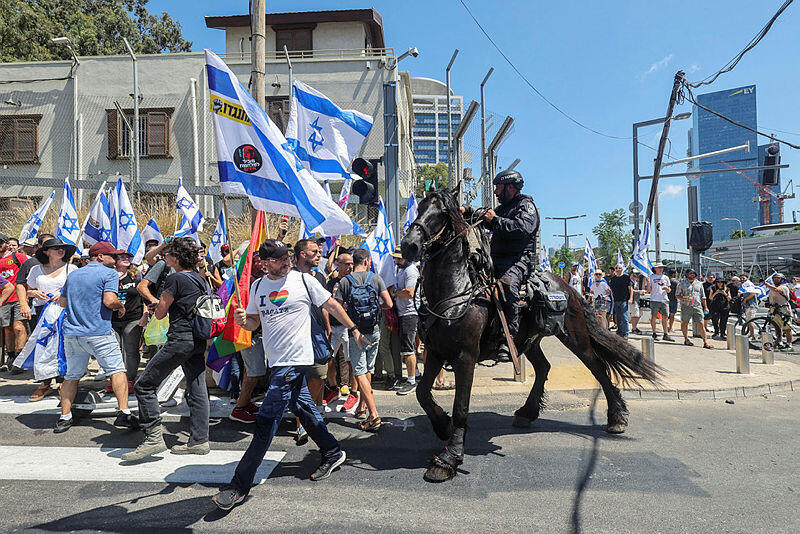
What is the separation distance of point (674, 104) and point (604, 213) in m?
35.5

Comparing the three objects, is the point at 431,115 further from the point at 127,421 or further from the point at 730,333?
the point at 127,421

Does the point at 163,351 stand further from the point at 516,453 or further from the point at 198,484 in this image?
the point at 516,453

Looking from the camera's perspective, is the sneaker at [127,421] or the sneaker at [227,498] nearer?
the sneaker at [227,498]

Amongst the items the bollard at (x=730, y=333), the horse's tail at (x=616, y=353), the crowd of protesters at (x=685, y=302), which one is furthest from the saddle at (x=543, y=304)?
the bollard at (x=730, y=333)

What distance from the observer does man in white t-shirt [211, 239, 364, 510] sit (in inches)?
154

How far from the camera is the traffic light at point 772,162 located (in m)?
15.1

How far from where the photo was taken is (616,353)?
5.64 m

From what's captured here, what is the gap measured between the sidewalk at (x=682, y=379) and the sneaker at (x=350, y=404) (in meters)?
0.96

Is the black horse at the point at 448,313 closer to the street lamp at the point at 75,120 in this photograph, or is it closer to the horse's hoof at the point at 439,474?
the horse's hoof at the point at 439,474

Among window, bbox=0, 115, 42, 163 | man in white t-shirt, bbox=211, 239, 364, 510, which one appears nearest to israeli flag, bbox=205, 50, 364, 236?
man in white t-shirt, bbox=211, 239, 364, 510

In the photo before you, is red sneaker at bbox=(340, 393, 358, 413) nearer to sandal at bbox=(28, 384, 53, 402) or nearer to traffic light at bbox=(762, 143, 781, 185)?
sandal at bbox=(28, 384, 53, 402)

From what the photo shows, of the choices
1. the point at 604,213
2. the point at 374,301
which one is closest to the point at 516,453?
the point at 374,301

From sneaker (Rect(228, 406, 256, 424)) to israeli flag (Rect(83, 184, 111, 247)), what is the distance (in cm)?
588

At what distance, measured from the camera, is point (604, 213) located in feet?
160
